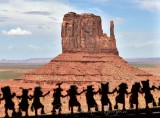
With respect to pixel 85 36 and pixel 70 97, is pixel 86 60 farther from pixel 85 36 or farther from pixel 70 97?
pixel 70 97

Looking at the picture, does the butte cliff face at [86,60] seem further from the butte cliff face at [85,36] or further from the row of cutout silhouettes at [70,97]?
the row of cutout silhouettes at [70,97]

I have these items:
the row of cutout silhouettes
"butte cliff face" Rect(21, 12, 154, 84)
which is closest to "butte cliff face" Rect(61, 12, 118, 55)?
"butte cliff face" Rect(21, 12, 154, 84)

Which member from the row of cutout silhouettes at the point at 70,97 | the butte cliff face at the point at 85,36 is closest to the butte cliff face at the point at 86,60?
the butte cliff face at the point at 85,36

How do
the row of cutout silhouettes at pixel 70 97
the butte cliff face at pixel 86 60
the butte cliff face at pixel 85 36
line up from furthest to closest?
1. the butte cliff face at pixel 85 36
2. the butte cliff face at pixel 86 60
3. the row of cutout silhouettes at pixel 70 97

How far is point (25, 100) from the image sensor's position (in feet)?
35.3

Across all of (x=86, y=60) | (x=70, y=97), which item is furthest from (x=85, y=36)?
(x=70, y=97)

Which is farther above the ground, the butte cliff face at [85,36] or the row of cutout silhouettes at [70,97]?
the butte cliff face at [85,36]

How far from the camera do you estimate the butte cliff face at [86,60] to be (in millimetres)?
87250

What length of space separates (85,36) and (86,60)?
28.7 feet

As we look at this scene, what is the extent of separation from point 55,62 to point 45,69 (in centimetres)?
383

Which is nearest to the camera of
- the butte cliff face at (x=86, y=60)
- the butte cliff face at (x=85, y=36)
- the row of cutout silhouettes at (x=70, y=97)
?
the row of cutout silhouettes at (x=70, y=97)

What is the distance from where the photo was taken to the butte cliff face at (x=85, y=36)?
9881 centimetres

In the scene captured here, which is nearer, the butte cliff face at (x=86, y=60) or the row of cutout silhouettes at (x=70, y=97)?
the row of cutout silhouettes at (x=70, y=97)

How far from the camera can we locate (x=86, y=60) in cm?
9338
